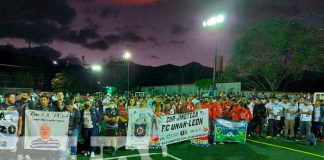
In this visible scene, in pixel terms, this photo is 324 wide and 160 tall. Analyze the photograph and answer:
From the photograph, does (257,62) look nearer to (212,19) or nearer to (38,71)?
(212,19)

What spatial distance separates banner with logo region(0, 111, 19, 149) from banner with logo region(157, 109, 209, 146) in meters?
4.63

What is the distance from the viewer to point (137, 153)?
11695mm

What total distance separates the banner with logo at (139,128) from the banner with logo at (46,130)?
254 centimetres

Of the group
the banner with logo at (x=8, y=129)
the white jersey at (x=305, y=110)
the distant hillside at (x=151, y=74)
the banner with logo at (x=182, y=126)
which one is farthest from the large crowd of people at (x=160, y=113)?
the distant hillside at (x=151, y=74)

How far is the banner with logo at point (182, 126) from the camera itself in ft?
39.8

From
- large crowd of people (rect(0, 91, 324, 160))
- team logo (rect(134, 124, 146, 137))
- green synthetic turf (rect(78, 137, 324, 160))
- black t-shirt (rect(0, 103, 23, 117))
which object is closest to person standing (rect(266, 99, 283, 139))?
large crowd of people (rect(0, 91, 324, 160))

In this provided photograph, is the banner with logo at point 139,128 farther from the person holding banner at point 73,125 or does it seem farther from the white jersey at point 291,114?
the white jersey at point 291,114

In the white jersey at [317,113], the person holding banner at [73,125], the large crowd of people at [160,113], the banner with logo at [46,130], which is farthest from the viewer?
the white jersey at [317,113]

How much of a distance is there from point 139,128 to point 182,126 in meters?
1.59

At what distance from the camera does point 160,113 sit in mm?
12695

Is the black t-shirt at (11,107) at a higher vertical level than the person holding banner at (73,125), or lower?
higher

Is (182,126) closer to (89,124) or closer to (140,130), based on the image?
(140,130)

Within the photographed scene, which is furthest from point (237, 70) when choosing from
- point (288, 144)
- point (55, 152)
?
A: point (55, 152)

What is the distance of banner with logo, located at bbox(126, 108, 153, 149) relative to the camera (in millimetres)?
11945
